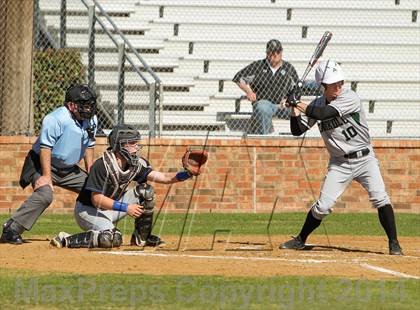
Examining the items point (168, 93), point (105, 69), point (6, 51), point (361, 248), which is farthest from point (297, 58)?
point (361, 248)

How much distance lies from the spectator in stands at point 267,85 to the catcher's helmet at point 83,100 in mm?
6676

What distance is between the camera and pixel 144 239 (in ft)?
39.6

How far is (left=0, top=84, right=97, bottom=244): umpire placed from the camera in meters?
11.9

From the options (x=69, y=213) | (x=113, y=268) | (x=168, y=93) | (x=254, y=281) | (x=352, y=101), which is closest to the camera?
(x=254, y=281)

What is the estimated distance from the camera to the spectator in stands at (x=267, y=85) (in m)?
18.5

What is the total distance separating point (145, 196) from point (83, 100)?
3.98 feet

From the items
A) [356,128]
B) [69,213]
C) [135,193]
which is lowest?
[69,213]

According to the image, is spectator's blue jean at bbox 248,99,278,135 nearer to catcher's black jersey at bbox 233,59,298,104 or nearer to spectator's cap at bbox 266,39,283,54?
catcher's black jersey at bbox 233,59,298,104

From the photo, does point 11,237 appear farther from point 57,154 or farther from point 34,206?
point 57,154

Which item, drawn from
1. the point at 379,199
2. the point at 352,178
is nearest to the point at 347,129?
the point at 352,178

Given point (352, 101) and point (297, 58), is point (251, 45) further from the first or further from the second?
point (352, 101)

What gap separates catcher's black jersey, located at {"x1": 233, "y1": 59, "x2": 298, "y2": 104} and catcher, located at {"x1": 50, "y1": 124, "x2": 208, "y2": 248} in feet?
23.0

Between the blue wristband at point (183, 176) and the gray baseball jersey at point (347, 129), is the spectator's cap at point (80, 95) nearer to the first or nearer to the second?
the blue wristband at point (183, 176)

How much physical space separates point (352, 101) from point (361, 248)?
1.81m
